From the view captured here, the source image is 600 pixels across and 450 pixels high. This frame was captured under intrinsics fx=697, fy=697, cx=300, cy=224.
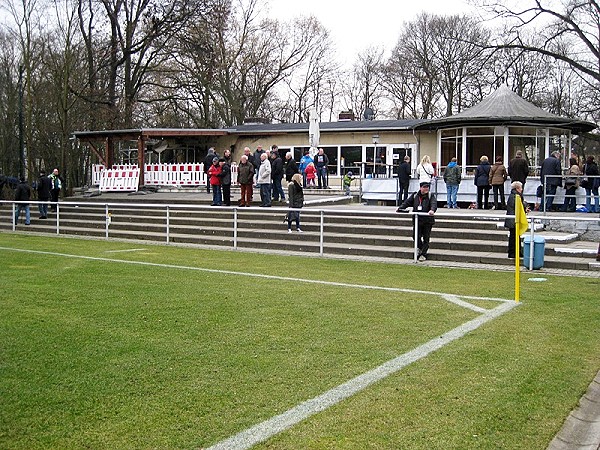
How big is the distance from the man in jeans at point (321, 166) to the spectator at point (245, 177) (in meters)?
7.21

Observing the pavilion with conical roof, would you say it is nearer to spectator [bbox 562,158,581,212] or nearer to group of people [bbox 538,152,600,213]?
group of people [bbox 538,152,600,213]

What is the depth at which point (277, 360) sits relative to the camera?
267 inches

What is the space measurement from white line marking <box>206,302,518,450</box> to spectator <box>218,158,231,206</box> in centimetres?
1464

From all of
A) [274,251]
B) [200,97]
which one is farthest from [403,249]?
[200,97]

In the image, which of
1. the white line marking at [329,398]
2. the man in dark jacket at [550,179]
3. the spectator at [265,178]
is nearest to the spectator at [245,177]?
the spectator at [265,178]

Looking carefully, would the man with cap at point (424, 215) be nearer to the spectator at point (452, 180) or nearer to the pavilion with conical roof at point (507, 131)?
the spectator at point (452, 180)

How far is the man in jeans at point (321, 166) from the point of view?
29.0 metres

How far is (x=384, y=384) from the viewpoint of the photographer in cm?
609

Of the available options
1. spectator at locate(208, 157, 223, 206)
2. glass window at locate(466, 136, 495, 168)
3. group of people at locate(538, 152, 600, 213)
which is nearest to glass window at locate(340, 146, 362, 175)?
glass window at locate(466, 136, 495, 168)

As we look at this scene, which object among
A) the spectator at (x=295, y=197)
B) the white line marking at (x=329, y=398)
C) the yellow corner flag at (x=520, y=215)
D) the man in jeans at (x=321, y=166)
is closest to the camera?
the white line marking at (x=329, y=398)

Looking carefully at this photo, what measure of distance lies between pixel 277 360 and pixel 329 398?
1.22 m

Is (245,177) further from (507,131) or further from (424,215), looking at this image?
(507,131)

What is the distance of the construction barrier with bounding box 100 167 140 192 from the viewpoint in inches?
1242

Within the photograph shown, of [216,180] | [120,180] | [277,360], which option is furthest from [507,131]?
[277,360]
